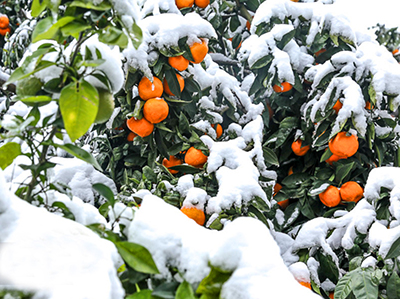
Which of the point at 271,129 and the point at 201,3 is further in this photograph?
the point at 271,129

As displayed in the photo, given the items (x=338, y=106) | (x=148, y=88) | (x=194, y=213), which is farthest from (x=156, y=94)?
(x=338, y=106)

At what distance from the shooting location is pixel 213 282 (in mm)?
436

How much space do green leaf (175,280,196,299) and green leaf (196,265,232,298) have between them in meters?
0.02

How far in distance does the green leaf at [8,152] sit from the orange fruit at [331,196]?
1245 millimetres

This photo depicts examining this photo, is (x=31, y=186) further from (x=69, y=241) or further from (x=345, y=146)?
(x=345, y=146)

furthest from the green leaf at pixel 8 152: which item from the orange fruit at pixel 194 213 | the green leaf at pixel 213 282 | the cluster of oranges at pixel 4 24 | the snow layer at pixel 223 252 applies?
the cluster of oranges at pixel 4 24

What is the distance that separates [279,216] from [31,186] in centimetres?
138

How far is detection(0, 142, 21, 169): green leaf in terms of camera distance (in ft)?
1.65

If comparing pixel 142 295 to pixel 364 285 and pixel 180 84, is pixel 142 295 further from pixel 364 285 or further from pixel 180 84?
pixel 180 84

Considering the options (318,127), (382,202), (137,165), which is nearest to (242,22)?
(318,127)

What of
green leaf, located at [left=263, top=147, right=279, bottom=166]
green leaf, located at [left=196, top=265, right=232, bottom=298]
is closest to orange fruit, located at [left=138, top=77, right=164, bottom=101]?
green leaf, located at [left=263, top=147, right=279, bottom=166]

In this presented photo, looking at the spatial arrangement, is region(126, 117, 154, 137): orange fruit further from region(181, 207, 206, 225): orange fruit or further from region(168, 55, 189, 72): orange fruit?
region(181, 207, 206, 225): orange fruit

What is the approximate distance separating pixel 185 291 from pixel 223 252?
0.22 ft

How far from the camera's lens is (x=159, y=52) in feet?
4.15
